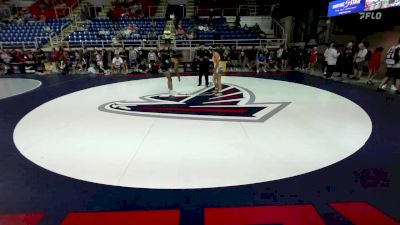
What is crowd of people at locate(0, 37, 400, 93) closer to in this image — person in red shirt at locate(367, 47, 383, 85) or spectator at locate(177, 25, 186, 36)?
spectator at locate(177, 25, 186, 36)

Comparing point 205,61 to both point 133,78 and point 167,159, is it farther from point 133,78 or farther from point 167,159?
point 167,159

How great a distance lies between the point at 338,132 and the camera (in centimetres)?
446

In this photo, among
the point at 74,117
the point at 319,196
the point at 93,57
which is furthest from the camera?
the point at 93,57

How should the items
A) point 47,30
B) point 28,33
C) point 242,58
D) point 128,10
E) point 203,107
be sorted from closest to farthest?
point 203,107
point 242,58
point 47,30
point 28,33
point 128,10

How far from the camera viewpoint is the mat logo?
17.7 ft

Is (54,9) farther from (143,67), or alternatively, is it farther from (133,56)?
(143,67)

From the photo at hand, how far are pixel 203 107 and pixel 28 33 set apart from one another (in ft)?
51.6

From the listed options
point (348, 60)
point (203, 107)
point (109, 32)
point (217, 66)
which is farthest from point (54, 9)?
point (348, 60)

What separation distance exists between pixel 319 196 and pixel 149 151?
2.28m

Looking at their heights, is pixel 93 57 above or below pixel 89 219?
above

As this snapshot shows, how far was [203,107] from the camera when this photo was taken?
6086mm

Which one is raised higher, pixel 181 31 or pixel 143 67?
pixel 181 31

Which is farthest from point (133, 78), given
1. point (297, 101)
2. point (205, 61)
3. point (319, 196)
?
point (319, 196)

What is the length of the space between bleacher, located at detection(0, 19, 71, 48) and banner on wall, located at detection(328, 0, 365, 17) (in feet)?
48.7
